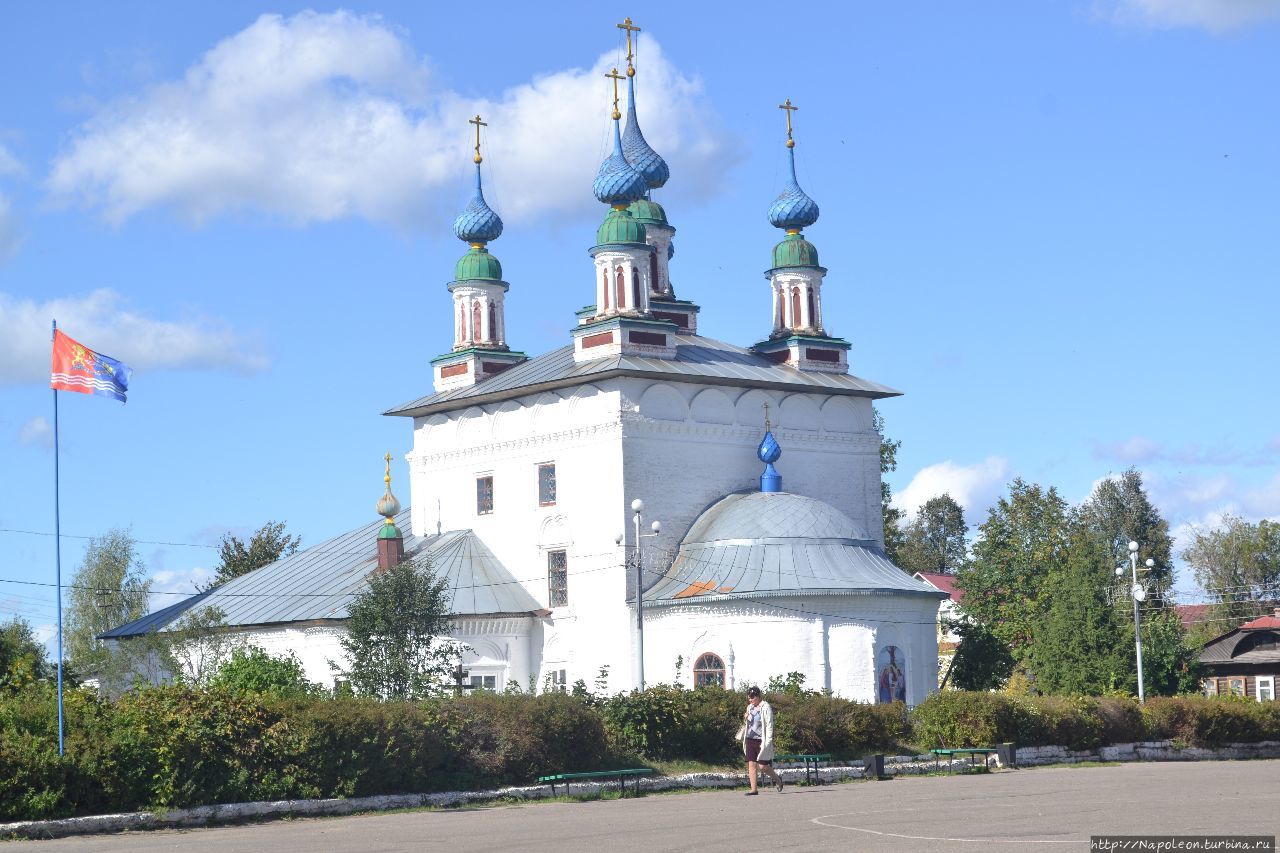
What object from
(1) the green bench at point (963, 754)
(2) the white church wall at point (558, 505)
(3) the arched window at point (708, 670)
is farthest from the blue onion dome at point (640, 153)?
(1) the green bench at point (963, 754)

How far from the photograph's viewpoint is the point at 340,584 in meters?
43.7

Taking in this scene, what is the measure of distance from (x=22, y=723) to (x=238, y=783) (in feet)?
8.27

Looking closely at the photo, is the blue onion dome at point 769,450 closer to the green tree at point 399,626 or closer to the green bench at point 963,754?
the green tree at point 399,626

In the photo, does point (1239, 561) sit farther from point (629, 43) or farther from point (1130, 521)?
point (629, 43)

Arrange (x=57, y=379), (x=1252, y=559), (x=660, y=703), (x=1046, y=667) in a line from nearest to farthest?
1. (x=57, y=379)
2. (x=660, y=703)
3. (x=1046, y=667)
4. (x=1252, y=559)

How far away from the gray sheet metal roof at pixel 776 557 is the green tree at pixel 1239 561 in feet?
161

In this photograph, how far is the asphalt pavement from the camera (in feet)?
53.5

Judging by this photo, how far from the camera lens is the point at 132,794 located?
2005cm

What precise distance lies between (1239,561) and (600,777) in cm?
6719

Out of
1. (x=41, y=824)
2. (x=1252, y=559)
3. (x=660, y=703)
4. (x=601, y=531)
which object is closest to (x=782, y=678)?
(x=601, y=531)

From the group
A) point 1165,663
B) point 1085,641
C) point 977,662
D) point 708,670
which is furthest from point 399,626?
point 1165,663

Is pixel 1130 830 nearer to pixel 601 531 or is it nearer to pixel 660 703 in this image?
pixel 660 703

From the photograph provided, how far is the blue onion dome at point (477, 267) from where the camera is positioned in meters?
46.4

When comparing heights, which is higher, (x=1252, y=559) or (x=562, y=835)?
(x=1252, y=559)
